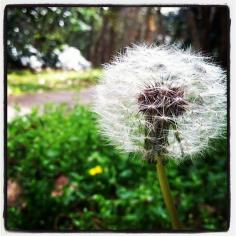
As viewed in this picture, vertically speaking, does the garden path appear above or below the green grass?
below

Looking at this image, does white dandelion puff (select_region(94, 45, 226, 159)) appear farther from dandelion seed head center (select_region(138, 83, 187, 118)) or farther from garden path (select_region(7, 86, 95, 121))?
garden path (select_region(7, 86, 95, 121))

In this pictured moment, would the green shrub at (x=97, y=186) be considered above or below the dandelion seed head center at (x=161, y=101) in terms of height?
below

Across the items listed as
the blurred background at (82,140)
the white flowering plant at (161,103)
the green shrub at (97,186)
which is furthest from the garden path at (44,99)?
the white flowering plant at (161,103)

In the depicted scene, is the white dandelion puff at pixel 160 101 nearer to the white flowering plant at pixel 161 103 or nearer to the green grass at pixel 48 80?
the white flowering plant at pixel 161 103

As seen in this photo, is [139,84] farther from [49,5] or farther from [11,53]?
[11,53]

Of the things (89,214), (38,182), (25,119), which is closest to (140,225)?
(89,214)

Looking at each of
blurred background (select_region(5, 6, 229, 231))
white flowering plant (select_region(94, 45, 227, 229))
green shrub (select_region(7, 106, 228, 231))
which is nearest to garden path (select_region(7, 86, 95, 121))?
blurred background (select_region(5, 6, 229, 231))
